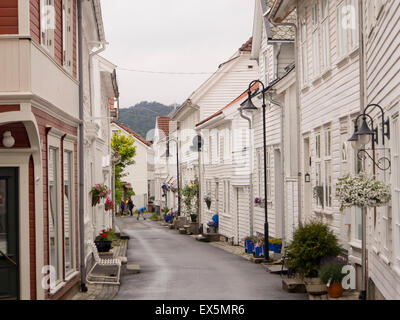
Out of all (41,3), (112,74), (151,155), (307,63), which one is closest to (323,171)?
(307,63)

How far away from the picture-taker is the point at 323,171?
1523 cm

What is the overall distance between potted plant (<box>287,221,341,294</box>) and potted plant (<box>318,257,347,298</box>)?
59 cm

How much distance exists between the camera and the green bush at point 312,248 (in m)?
12.8

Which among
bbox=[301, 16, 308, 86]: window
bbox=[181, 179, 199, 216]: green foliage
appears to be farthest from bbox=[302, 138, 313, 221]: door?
bbox=[181, 179, 199, 216]: green foliage

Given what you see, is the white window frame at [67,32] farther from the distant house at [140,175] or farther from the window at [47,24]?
the distant house at [140,175]

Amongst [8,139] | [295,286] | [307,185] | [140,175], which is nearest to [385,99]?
[8,139]

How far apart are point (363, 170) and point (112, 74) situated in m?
16.7

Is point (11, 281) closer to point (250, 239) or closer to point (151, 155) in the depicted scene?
→ point (250, 239)

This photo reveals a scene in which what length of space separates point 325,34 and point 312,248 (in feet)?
15.4

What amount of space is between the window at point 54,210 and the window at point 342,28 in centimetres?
558

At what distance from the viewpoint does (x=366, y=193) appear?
30.4 ft

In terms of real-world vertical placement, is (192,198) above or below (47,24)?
below

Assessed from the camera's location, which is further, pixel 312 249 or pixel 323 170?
pixel 323 170

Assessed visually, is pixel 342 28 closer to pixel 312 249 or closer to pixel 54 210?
pixel 312 249
